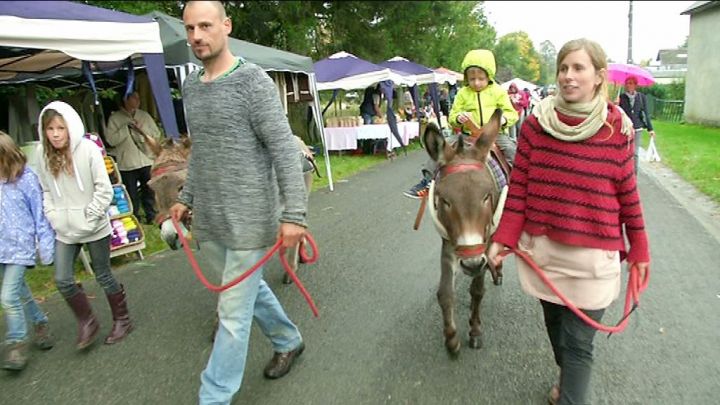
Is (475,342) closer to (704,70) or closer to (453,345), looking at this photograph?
(453,345)

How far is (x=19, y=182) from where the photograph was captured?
148 inches

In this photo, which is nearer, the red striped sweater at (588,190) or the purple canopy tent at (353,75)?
the red striped sweater at (588,190)

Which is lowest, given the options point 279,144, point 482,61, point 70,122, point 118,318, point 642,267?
point 118,318

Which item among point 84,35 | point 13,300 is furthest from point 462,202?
point 84,35

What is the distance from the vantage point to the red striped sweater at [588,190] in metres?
2.37

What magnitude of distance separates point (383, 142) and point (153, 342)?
12725mm

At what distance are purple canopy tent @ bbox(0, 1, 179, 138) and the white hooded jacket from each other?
1647mm

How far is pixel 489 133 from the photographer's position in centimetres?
326

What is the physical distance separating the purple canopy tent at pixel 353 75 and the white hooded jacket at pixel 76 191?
11169 millimetres

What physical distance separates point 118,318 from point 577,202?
365cm

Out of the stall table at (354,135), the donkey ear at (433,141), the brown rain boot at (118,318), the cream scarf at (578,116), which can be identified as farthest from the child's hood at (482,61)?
the stall table at (354,135)

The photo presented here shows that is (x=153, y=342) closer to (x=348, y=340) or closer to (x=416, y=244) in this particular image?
(x=348, y=340)

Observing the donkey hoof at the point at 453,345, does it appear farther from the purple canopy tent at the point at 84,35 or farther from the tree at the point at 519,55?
the tree at the point at 519,55

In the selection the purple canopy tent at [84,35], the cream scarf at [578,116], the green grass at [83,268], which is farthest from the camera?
the green grass at [83,268]
